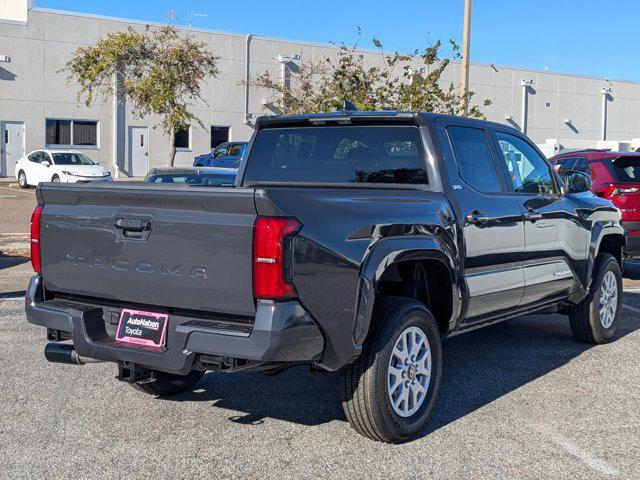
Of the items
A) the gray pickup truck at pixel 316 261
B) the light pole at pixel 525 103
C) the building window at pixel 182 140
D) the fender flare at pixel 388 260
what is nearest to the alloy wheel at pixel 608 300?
the gray pickup truck at pixel 316 261

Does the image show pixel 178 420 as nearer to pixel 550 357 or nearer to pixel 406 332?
pixel 406 332

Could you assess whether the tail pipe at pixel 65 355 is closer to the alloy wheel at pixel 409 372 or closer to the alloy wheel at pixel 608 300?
the alloy wheel at pixel 409 372

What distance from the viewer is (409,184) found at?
18.4 feet

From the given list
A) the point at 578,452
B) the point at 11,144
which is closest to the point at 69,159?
the point at 11,144

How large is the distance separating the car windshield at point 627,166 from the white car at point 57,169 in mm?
21188

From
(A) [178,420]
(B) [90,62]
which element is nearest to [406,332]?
(A) [178,420]

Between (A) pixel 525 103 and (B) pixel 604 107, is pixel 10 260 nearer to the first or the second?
(A) pixel 525 103

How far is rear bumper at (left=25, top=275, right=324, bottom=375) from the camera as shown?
4113 mm

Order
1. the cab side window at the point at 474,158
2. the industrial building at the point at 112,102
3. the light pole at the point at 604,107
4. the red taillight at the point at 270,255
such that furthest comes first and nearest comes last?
the light pole at the point at 604,107 → the industrial building at the point at 112,102 → the cab side window at the point at 474,158 → the red taillight at the point at 270,255

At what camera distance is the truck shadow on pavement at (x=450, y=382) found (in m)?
5.55

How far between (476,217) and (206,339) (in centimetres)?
228

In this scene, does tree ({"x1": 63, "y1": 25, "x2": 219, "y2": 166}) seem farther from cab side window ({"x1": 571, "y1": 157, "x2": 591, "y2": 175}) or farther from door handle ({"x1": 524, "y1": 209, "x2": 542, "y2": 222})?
door handle ({"x1": 524, "y1": 209, "x2": 542, "y2": 222})

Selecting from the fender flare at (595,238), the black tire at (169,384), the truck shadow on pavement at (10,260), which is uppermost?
the fender flare at (595,238)

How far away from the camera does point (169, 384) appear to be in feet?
18.8
